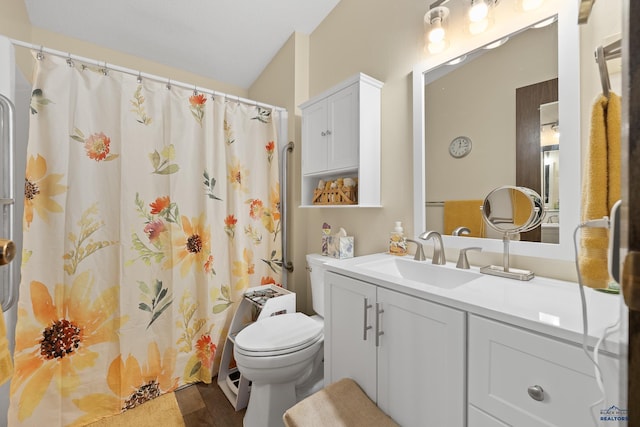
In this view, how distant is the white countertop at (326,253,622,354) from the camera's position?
0.61 metres

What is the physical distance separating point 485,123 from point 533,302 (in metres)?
0.76

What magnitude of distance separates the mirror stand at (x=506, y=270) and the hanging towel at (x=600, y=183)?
41 centimetres

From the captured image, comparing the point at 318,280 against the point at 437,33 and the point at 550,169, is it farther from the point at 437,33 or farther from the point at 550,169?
the point at 437,33

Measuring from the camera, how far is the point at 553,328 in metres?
0.62

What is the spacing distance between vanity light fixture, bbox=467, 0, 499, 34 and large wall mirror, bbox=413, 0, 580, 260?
0.14ft

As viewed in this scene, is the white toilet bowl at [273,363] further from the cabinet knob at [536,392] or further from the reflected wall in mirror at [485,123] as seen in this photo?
the cabinet knob at [536,392]

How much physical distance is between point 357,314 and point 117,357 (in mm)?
1472

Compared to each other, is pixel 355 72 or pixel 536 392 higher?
pixel 355 72

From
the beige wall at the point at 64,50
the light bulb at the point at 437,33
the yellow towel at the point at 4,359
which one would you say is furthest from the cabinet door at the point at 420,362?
the beige wall at the point at 64,50

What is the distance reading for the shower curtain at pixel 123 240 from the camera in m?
1.40

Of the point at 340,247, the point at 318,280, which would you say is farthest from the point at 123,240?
the point at 340,247

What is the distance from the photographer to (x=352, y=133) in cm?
158

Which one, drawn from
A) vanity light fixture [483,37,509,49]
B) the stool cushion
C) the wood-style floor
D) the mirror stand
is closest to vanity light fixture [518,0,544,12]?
vanity light fixture [483,37,509,49]

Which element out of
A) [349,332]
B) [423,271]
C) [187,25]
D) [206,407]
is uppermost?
[187,25]
